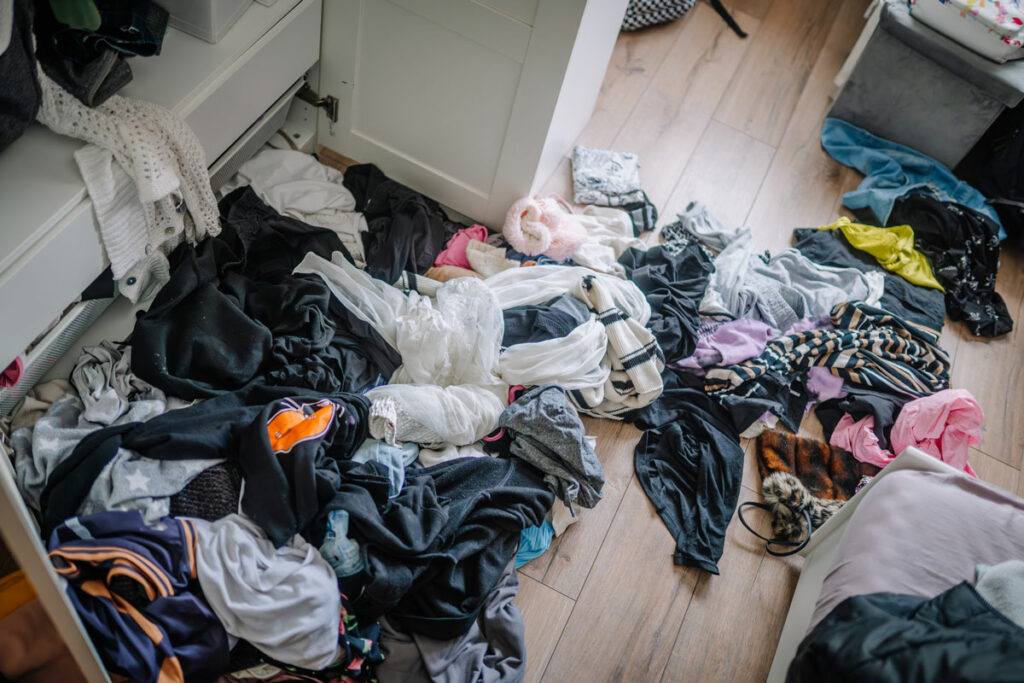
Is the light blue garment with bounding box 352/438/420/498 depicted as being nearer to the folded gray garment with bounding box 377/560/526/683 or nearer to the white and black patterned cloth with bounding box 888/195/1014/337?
the folded gray garment with bounding box 377/560/526/683

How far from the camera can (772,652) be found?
5.54 ft

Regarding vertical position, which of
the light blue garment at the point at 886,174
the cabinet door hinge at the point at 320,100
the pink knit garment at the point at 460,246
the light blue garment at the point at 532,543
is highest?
the light blue garment at the point at 886,174

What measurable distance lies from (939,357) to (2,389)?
2.12 m

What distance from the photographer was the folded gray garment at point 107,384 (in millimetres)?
1526

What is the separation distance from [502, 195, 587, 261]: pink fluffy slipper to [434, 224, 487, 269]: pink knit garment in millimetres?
76

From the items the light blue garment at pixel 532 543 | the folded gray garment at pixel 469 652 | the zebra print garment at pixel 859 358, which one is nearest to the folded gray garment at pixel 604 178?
the zebra print garment at pixel 859 358

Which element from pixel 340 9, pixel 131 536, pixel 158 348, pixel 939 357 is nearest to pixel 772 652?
pixel 939 357

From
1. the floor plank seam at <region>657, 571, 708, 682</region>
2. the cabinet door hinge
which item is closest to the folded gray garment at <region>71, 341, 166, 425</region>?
the cabinet door hinge

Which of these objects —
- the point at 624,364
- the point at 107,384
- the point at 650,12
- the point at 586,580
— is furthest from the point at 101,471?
the point at 650,12

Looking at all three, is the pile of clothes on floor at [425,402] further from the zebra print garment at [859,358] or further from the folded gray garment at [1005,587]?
the folded gray garment at [1005,587]

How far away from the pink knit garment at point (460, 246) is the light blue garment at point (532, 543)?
0.70 meters

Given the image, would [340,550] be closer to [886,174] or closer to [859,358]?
[859,358]

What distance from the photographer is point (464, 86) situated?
1912 millimetres

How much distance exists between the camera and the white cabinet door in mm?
1757
